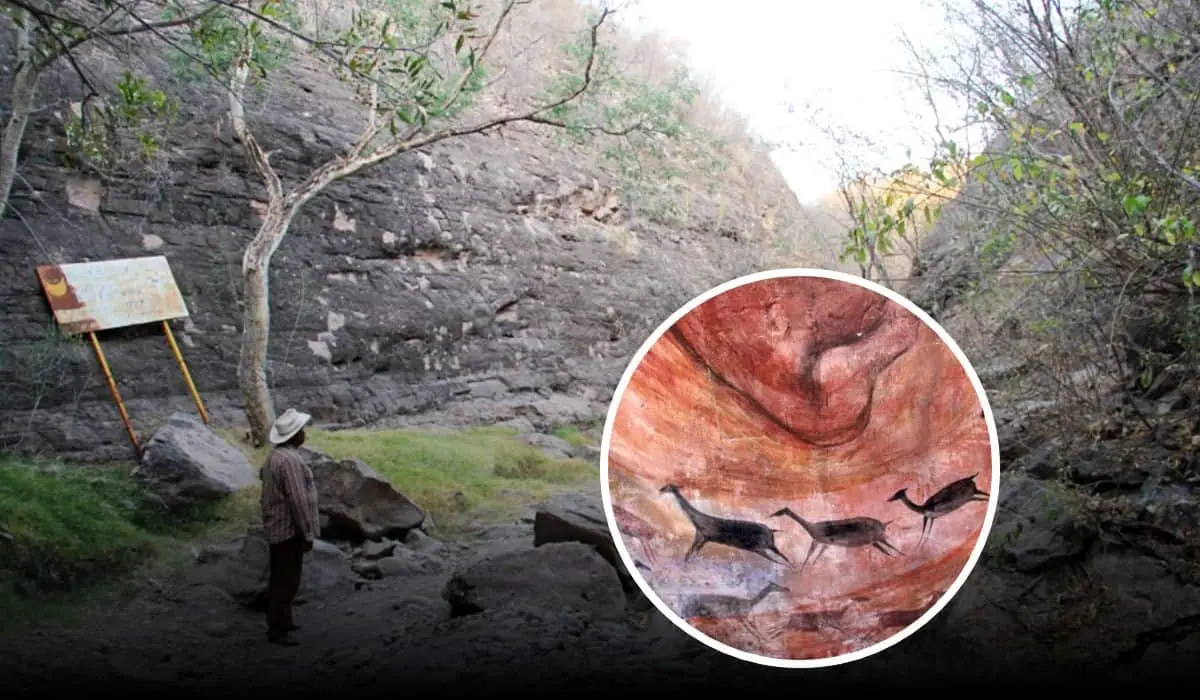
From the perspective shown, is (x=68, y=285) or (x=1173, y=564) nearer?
(x=1173, y=564)

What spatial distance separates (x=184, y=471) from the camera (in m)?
3.42

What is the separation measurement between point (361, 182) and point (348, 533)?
197 cm

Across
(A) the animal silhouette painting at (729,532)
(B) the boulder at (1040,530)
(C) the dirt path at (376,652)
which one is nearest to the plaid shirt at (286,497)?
(C) the dirt path at (376,652)

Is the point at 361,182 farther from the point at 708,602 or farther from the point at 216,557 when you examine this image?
the point at 708,602

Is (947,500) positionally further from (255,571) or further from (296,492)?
(255,571)

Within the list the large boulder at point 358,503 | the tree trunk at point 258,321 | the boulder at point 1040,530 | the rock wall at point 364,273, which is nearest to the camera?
the large boulder at point 358,503

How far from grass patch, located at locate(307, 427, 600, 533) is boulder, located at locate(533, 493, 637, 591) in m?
0.24

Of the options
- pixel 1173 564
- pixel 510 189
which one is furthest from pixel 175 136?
pixel 1173 564

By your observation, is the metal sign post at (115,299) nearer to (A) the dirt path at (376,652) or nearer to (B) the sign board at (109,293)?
(B) the sign board at (109,293)

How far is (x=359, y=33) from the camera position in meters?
3.62

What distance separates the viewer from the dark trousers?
2898 mm

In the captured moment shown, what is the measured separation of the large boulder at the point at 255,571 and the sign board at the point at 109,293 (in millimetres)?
1149

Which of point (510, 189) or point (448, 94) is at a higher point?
point (448, 94)

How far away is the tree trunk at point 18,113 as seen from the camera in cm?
363
